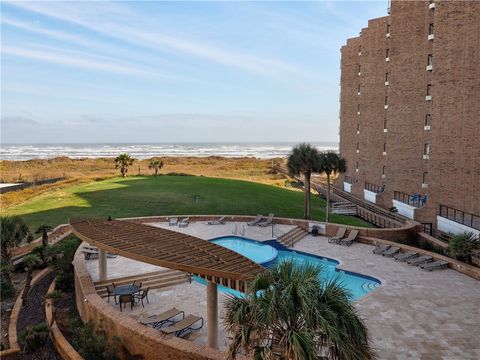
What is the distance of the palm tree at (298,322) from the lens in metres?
5.56

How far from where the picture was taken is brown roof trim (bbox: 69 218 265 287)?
9.01 meters

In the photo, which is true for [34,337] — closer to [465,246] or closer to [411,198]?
[465,246]

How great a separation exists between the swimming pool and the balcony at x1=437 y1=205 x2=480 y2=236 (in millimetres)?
8676

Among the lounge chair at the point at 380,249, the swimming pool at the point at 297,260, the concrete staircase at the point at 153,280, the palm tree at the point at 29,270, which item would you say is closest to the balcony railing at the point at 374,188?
the lounge chair at the point at 380,249

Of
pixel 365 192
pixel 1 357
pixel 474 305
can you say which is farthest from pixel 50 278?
pixel 365 192

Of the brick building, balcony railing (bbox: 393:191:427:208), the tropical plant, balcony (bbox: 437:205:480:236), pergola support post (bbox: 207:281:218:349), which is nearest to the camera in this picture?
pergola support post (bbox: 207:281:218:349)

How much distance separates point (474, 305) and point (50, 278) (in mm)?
18027

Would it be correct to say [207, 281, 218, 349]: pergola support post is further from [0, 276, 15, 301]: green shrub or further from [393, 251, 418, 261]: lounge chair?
[393, 251, 418, 261]: lounge chair

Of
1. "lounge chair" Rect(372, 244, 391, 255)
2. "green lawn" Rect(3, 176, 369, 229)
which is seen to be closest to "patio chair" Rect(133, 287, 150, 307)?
"lounge chair" Rect(372, 244, 391, 255)

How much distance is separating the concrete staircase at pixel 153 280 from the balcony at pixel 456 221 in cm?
1668

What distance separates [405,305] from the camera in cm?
1316

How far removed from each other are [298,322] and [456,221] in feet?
70.9

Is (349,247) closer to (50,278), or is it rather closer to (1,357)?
(50,278)

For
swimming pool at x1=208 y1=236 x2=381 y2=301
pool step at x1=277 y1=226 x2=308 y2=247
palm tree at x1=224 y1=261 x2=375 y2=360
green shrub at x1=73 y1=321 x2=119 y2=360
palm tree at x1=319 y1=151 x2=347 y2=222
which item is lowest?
swimming pool at x1=208 y1=236 x2=381 y2=301
